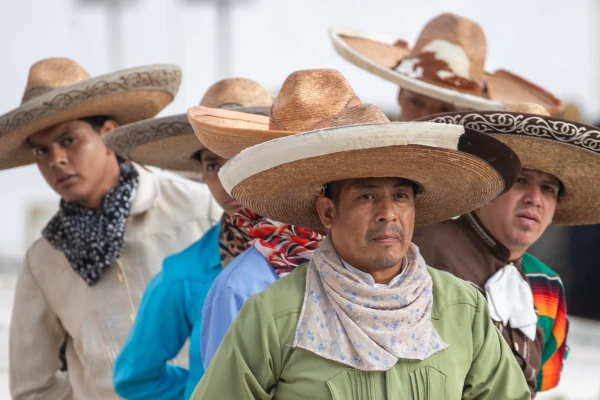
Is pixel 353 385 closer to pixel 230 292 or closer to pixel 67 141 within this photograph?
pixel 230 292

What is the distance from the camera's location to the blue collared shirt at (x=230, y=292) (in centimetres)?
372

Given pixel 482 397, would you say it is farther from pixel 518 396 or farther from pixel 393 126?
pixel 393 126

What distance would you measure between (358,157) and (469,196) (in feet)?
1.89

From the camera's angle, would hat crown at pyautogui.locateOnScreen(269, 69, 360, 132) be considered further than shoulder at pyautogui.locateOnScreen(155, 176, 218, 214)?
No

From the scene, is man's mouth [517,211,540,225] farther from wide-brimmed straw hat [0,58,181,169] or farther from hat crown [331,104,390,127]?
wide-brimmed straw hat [0,58,181,169]

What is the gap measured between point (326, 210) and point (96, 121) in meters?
2.48

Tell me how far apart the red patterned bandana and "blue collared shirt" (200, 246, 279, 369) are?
0.03 m

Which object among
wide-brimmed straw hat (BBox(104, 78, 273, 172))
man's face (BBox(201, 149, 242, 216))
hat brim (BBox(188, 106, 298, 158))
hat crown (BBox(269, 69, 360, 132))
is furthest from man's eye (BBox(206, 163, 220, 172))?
hat crown (BBox(269, 69, 360, 132))

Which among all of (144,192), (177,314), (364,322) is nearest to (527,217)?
(177,314)

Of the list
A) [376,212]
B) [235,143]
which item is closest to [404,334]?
[376,212]

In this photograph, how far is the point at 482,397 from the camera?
3500 mm

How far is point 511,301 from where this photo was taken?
462 cm

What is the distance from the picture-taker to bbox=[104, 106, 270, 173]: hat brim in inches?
206

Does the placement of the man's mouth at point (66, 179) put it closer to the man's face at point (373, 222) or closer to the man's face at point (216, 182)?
the man's face at point (216, 182)
